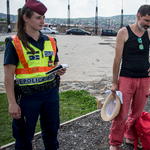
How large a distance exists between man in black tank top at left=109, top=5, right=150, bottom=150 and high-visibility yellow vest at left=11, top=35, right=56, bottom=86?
993mm

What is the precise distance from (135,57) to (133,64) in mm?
94

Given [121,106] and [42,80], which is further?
[121,106]

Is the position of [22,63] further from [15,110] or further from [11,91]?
[15,110]

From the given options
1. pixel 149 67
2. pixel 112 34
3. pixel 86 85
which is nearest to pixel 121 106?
pixel 149 67

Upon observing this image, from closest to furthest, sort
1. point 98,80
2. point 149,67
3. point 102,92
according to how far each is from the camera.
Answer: point 149,67
point 102,92
point 98,80

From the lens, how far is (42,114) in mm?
2193

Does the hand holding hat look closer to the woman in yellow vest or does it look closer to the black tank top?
the black tank top

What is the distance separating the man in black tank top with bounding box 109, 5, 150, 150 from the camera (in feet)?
7.73

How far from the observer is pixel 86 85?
6.04m

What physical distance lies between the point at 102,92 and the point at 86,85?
2.43 feet

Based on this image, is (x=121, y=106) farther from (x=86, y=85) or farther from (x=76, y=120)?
(x=86, y=85)

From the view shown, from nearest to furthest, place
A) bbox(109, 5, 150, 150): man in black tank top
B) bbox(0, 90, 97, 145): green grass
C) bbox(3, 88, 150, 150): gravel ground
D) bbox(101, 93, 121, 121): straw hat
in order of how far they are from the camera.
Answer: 1. bbox(109, 5, 150, 150): man in black tank top
2. bbox(101, 93, 121, 121): straw hat
3. bbox(3, 88, 150, 150): gravel ground
4. bbox(0, 90, 97, 145): green grass

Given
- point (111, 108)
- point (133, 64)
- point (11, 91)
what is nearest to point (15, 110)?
point (11, 91)

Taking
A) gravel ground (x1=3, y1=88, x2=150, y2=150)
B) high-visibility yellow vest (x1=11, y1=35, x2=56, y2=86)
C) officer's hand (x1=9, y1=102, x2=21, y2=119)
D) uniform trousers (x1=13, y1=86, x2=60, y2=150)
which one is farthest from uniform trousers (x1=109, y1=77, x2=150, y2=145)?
officer's hand (x1=9, y1=102, x2=21, y2=119)
